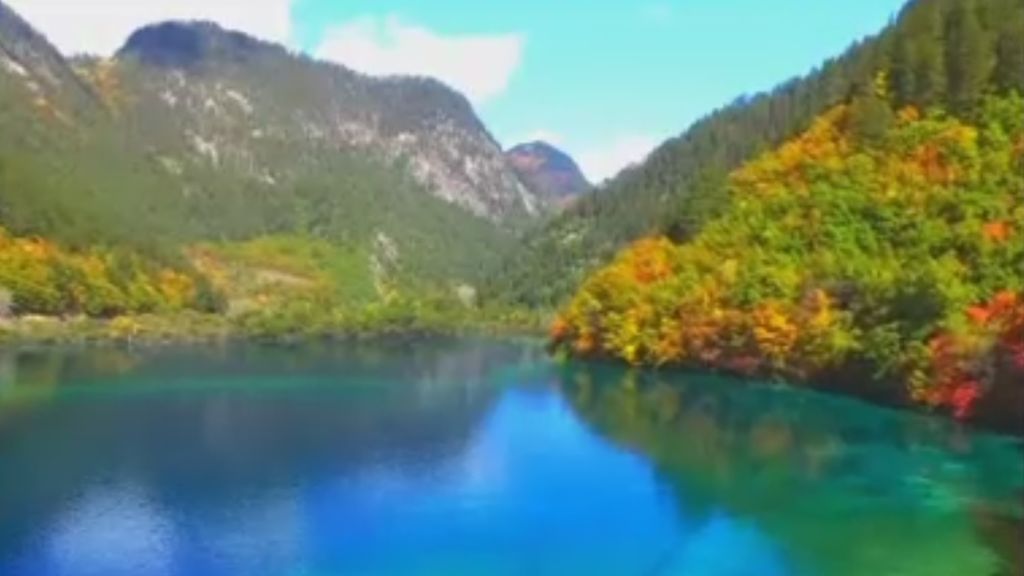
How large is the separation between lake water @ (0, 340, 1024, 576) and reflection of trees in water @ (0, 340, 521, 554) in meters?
0.41

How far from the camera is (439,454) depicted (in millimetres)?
106625

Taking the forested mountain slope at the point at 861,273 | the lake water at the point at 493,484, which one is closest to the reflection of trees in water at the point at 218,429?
the lake water at the point at 493,484

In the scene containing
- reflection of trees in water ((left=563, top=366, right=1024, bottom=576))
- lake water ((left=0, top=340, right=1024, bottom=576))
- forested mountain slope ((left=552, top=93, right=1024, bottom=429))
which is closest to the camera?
lake water ((left=0, top=340, right=1024, bottom=576))

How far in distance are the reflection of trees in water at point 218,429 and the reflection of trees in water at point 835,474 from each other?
18093 mm

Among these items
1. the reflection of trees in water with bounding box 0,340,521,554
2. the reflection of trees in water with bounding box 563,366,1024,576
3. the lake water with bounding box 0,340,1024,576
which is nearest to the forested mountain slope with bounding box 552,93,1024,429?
the lake water with bounding box 0,340,1024,576

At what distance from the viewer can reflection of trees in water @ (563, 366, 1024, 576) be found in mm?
71688

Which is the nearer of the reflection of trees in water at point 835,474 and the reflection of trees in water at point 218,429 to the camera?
the reflection of trees in water at point 835,474

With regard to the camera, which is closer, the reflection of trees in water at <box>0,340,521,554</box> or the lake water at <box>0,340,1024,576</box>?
the lake water at <box>0,340,1024,576</box>

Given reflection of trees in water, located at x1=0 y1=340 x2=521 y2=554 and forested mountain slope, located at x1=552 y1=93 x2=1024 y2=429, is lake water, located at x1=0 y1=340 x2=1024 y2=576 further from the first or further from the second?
forested mountain slope, located at x1=552 y1=93 x2=1024 y2=429

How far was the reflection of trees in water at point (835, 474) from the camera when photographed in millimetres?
71688

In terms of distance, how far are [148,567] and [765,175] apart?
12704 centimetres

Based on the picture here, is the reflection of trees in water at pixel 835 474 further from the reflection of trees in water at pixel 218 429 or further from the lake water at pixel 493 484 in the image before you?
the reflection of trees in water at pixel 218 429

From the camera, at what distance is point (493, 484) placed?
93.3m

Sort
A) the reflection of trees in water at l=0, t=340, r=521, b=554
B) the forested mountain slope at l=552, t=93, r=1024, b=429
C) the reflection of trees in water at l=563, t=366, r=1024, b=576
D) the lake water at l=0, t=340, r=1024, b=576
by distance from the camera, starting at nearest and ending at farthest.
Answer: the lake water at l=0, t=340, r=1024, b=576, the reflection of trees in water at l=563, t=366, r=1024, b=576, the reflection of trees in water at l=0, t=340, r=521, b=554, the forested mountain slope at l=552, t=93, r=1024, b=429
